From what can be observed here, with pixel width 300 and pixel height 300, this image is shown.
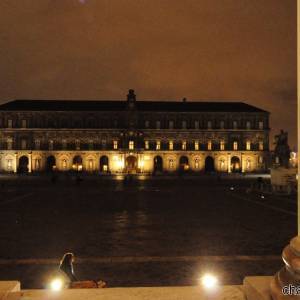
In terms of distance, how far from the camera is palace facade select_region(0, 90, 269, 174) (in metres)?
65.3

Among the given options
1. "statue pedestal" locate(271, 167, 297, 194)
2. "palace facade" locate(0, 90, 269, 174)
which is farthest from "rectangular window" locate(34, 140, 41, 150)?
"statue pedestal" locate(271, 167, 297, 194)

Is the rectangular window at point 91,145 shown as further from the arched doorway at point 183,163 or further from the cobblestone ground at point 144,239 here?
the cobblestone ground at point 144,239

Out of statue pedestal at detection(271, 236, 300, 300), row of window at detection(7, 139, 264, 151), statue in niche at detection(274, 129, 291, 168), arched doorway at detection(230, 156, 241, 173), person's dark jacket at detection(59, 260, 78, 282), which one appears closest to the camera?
statue pedestal at detection(271, 236, 300, 300)

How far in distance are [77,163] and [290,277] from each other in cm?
6414

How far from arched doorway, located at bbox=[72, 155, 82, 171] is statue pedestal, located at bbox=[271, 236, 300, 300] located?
63371mm

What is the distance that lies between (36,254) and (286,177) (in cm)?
1876

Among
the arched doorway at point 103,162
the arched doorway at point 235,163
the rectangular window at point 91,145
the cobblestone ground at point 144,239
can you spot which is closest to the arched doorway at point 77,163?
the rectangular window at point 91,145

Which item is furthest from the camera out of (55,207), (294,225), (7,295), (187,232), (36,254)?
(55,207)

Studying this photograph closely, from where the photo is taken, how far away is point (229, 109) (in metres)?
69.1

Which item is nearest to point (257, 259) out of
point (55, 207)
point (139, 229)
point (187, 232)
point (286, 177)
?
point (187, 232)

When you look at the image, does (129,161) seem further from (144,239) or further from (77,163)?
(144,239)

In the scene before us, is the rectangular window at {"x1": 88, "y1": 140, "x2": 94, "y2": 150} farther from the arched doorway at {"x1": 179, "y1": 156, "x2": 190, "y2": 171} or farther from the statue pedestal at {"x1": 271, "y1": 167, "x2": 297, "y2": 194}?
the statue pedestal at {"x1": 271, "y1": 167, "x2": 297, "y2": 194}

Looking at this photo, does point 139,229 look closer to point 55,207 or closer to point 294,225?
point 294,225

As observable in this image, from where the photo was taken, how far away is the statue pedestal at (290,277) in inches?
92.0
